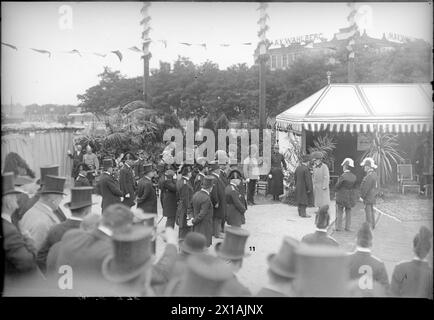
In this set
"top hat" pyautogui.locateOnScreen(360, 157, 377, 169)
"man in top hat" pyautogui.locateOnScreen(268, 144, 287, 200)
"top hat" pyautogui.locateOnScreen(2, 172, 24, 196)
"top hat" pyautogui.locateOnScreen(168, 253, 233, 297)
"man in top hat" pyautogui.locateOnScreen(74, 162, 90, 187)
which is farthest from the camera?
"man in top hat" pyautogui.locateOnScreen(268, 144, 287, 200)

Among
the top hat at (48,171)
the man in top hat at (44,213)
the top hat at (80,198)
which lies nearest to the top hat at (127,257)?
the top hat at (80,198)

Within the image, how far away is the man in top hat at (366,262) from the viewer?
12.4 feet

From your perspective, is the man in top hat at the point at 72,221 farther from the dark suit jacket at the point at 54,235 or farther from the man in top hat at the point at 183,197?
the man in top hat at the point at 183,197

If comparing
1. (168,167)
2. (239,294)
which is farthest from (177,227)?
(239,294)

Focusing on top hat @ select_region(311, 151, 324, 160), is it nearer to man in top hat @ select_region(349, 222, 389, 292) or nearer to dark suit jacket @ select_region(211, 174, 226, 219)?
dark suit jacket @ select_region(211, 174, 226, 219)

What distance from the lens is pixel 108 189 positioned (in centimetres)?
582

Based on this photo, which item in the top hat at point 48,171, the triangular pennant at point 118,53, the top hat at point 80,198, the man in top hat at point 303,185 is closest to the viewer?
the top hat at point 80,198

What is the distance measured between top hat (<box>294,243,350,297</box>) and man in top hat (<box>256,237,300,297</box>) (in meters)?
0.06

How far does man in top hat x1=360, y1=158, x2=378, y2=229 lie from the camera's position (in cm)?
561

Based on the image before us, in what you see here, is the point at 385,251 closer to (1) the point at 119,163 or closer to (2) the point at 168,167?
(2) the point at 168,167

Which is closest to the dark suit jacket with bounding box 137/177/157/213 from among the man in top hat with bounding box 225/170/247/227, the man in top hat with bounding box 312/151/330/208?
the man in top hat with bounding box 225/170/247/227

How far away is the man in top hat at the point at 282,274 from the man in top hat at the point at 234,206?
1.77 metres

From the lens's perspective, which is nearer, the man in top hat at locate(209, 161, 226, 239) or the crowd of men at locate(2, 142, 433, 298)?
the crowd of men at locate(2, 142, 433, 298)

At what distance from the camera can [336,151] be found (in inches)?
238
